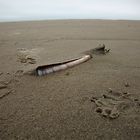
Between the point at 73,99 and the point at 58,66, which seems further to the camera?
the point at 58,66

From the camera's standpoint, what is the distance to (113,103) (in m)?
1.72

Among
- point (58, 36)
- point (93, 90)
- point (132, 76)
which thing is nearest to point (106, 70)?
point (132, 76)

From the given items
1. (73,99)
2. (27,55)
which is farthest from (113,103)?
(27,55)

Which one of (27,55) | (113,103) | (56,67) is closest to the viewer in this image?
(113,103)

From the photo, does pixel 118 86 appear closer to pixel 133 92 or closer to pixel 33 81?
pixel 133 92

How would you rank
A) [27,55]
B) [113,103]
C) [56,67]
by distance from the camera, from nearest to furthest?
[113,103], [56,67], [27,55]

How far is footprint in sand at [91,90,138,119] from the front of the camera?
1581mm

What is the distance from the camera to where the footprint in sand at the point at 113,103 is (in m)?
1.58

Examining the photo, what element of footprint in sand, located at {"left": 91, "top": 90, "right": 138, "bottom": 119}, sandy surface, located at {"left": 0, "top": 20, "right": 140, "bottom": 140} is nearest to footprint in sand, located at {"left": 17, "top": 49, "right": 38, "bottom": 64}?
sandy surface, located at {"left": 0, "top": 20, "right": 140, "bottom": 140}

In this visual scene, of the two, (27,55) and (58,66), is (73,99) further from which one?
(27,55)

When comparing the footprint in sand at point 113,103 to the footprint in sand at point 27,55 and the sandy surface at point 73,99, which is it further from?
the footprint in sand at point 27,55

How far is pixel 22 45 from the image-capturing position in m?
3.85

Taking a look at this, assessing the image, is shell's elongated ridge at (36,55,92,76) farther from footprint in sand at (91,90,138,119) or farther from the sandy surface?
footprint in sand at (91,90,138,119)

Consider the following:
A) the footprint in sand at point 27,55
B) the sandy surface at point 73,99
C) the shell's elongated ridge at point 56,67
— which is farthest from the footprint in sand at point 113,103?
the footprint in sand at point 27,55
